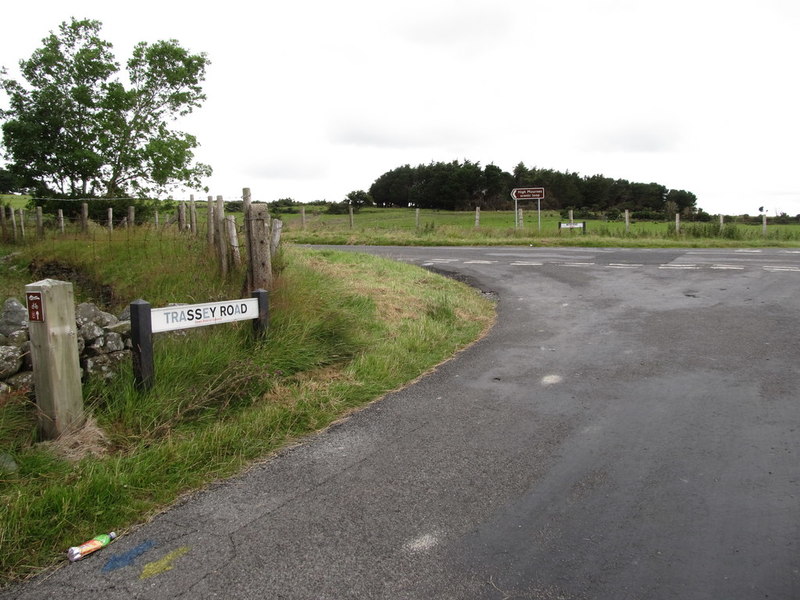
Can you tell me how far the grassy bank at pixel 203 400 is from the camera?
3.77 metres

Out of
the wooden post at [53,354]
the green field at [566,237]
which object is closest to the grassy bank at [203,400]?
the wooden post at [53,354]

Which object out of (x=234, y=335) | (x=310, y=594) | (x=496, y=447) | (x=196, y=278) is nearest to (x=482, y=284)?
(x=196, y=278)

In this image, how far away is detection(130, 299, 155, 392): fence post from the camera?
514 centimetres

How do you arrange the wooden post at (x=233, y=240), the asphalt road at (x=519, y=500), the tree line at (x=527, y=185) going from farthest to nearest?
the tree line at (x=527, y=185) → the wooden post at (x=233, y=240) → the asphalt road at (x=519, y=500)

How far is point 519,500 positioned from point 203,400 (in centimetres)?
286

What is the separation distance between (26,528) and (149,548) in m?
0.70

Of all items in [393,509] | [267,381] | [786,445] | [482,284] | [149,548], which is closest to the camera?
[149,548]

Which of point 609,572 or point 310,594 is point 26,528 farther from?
A: point 609,572

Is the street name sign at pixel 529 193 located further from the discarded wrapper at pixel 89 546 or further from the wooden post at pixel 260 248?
the discarded wrapper at pixel 89 546

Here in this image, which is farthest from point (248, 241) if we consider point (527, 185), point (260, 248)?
point (527, 185)

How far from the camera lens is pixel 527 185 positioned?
8269cm

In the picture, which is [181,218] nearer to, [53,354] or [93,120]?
[53,354]

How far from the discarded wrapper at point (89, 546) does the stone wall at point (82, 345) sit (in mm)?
1746

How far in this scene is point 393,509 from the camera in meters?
3.85
